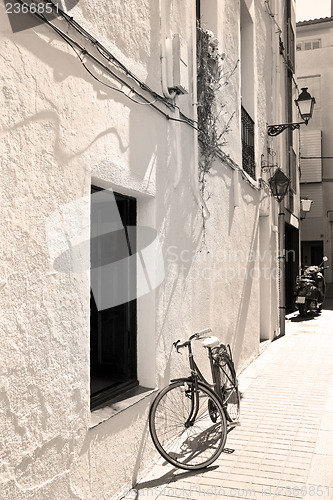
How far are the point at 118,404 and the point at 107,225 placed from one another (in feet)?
5.15

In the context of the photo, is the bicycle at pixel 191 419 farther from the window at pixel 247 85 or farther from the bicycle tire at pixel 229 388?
the window at pixel 247 85

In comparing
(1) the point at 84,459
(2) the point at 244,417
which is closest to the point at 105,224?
(1) the point at 84,459

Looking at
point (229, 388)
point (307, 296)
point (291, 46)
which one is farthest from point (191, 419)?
point (291, 46)

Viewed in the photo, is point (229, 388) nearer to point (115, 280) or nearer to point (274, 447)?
point (274, 447)

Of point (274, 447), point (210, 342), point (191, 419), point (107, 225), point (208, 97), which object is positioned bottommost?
point (274, 447)

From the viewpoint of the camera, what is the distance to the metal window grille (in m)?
8.51

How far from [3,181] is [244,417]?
14.0 ft

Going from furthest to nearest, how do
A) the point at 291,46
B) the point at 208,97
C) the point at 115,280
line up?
the point at 291,46
the point at 208,97
the point at 115,280

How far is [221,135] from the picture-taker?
6.61 m

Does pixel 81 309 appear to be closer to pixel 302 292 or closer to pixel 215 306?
pixel 215 306

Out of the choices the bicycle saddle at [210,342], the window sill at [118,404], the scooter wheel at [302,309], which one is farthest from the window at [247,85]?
the scooter wheel at [302,309]

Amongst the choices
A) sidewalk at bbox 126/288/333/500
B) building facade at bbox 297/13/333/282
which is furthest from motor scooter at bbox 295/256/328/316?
building facade at bbox 297/13/333/282

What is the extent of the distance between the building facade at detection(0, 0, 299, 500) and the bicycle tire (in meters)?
0.55

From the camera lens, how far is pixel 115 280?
4.47 m
